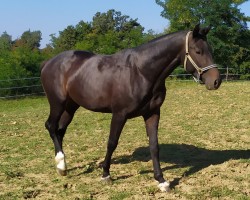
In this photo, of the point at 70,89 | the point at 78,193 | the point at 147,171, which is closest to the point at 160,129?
the point at 147,171

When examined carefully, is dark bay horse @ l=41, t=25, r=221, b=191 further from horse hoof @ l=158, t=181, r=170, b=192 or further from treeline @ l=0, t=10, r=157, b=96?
treeline @ l=0, t=10, r=157, b=96

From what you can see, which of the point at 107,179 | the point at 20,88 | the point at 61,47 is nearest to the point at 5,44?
the point at 61,47

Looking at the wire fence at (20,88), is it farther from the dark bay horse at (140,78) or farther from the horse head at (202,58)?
the horse head at (202,58)

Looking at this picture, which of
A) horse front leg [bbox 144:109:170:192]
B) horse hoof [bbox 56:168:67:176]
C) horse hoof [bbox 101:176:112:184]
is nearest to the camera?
horse front leg [bbox 144:109:170:192]

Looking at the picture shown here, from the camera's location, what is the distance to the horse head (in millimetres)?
4176

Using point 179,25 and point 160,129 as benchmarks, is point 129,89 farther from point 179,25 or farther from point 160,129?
point 179,25

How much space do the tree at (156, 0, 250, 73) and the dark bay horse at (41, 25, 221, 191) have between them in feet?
85.8

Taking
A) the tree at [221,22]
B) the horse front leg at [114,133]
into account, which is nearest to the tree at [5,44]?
the tree at [221,22]

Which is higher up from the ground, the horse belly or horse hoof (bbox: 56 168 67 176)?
the horse belly

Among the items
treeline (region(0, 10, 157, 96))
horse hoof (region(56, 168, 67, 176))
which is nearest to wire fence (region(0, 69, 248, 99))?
treeline (region(0, 10, 157, 96))

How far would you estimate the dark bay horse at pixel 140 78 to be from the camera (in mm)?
4242

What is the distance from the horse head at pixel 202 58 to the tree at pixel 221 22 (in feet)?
86.7

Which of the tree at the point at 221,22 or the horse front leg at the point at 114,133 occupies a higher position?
the tree at the point at 221,22

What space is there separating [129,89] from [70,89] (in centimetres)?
114
